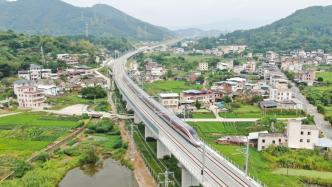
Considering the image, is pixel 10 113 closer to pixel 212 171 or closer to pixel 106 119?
pixel 106 119

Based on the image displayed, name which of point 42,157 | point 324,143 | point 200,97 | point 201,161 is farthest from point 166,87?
point 201,161

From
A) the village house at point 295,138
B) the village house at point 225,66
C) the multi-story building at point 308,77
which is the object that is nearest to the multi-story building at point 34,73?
the village house at point 225,66

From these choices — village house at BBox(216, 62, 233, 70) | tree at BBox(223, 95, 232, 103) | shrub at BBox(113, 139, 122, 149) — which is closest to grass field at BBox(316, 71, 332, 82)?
village house at BBox(216, 62, 233, 70)

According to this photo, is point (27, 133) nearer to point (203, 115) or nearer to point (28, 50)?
point (203, 115)

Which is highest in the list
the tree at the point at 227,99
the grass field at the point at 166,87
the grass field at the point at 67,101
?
the grass field at the point at 166,87

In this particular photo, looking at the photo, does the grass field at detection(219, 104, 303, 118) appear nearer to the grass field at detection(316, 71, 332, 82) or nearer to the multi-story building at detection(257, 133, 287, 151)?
the multi-story building at detection(257, 133, 287, 151)

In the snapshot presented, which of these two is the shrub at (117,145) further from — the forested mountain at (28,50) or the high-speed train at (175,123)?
the forested mountain at (28,50)
